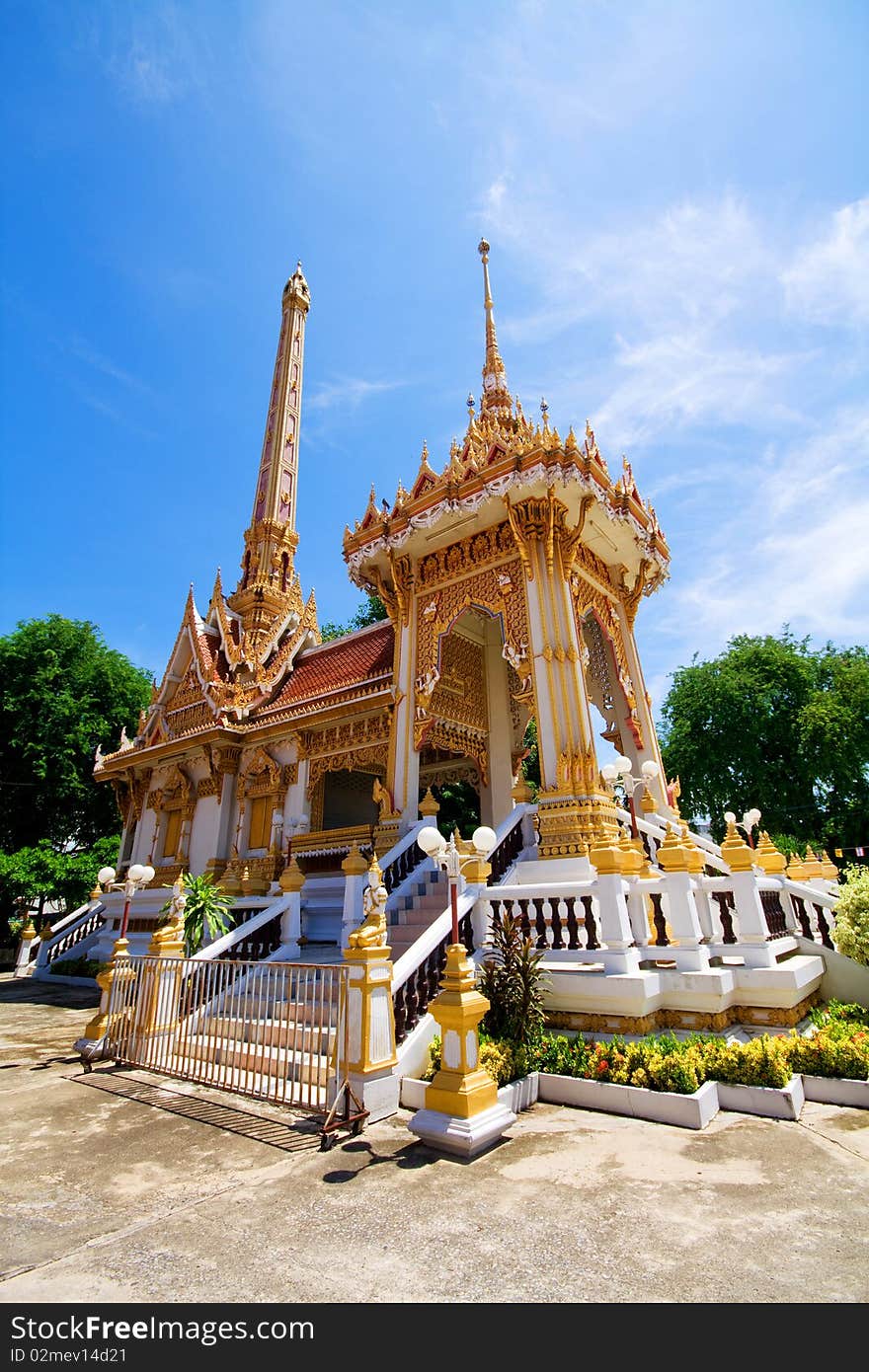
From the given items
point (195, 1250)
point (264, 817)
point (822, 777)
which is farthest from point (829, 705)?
point (195, 1250)

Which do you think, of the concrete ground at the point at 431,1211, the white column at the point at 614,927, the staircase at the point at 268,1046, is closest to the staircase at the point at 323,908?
the staircase at the point at 268,1046

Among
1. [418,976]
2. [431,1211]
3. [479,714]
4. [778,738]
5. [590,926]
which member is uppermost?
[778,738]

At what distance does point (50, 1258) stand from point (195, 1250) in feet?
2.20

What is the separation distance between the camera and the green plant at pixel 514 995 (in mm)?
5848

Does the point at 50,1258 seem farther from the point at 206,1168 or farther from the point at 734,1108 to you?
the point at 734,1108

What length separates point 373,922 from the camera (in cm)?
547

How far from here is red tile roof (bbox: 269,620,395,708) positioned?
14844mm

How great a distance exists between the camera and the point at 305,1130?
4.77 meters

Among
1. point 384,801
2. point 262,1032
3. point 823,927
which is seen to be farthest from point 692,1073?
point 384,801

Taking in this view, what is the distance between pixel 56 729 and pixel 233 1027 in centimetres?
2184

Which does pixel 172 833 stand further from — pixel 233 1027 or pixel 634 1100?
pixel 634 1100

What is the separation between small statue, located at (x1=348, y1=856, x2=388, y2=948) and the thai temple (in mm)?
30

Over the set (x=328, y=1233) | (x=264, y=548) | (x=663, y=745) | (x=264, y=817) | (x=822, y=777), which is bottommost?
(x=328, y=1233)

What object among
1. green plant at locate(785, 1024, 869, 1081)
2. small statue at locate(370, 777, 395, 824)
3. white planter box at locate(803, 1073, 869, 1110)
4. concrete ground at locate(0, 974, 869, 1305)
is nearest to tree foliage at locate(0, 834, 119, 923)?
small statue at locate(370, 777, 395, 824)
